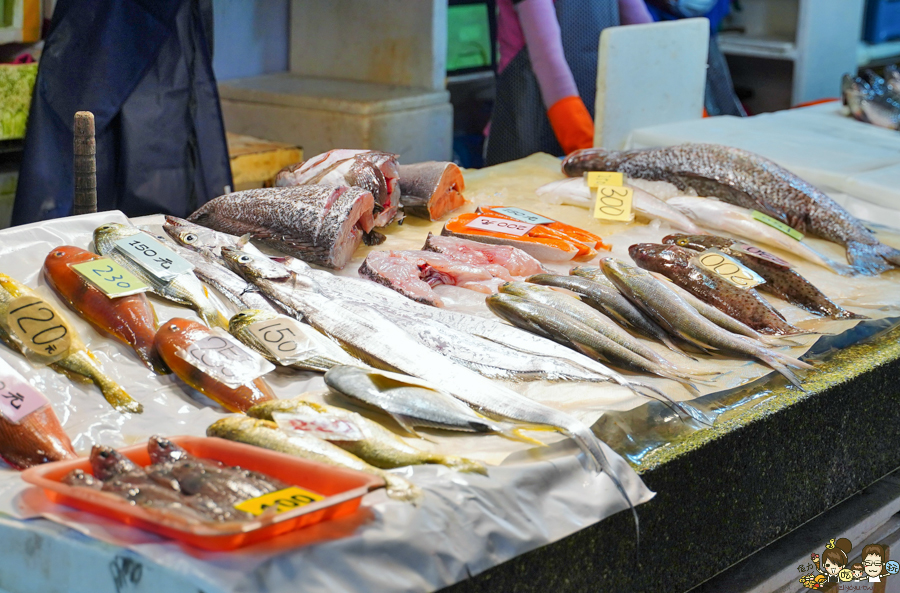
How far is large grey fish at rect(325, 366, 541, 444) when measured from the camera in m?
1.32

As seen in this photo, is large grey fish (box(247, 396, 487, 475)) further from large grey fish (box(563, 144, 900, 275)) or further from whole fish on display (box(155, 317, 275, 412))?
large grey fish (box(563, 144, 900, 275))

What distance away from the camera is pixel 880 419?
6.32 ft

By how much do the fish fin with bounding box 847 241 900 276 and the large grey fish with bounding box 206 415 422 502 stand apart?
66.0 inches

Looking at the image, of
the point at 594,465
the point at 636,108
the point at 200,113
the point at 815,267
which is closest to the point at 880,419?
the point at 815,267

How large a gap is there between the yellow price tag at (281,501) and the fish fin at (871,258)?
1.81 metres

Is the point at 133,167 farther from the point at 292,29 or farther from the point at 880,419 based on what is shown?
the point at 880,419

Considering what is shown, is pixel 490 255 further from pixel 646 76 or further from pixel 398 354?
pixel 646 76

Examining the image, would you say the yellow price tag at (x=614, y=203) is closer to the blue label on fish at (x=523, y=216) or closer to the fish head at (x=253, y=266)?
the blue label on fish at (x=523, y=216)

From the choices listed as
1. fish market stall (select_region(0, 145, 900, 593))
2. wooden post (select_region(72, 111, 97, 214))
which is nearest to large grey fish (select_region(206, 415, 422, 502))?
fish market stall (select_region(0, 145, 900, 593))

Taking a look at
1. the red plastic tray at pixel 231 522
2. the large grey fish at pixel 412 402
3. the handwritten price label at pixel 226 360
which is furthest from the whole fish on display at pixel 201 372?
the red plastic tray at pixel 231 522

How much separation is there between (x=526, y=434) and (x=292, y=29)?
3.92 metres

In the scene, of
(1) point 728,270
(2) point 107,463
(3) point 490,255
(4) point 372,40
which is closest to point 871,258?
(1) point 728,270

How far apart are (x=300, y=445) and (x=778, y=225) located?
1.82 m

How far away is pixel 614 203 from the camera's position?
2705 millimetres
